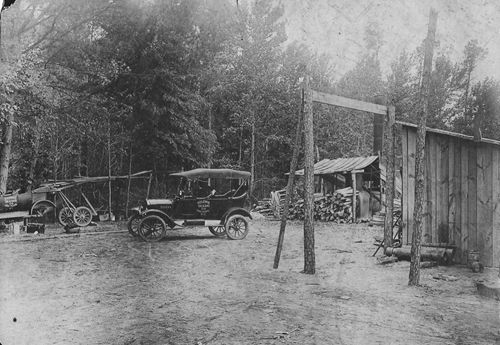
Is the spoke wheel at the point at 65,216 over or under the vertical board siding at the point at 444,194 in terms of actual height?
under

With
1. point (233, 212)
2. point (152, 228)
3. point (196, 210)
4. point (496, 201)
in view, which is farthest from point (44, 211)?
point (496, 201)

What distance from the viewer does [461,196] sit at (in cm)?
895

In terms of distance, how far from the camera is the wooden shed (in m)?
8.55

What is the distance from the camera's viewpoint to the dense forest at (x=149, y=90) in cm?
1373

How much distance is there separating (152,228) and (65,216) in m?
5.26

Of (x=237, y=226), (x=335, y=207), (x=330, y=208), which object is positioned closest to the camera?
(x=237, y=226)

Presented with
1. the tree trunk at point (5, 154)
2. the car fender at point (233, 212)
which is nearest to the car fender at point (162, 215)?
the car fender at point (233, 212)

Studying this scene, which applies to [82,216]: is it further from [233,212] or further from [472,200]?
[472,200]

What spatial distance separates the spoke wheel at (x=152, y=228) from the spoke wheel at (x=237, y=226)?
191 centimetres

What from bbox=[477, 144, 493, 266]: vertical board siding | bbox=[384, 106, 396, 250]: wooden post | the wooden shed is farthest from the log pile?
bbox=[477, 144, 493, 266]: vertical board siding

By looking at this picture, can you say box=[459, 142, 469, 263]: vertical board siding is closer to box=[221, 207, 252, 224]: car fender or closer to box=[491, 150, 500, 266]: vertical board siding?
box=[491, 150, 500, 266]: vertical board siding

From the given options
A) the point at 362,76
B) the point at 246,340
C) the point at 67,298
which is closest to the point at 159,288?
the point at 67,298

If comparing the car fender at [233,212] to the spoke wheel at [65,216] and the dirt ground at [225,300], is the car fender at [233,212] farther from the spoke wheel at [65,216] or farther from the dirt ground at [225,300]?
the spoke wheel at [65,216]

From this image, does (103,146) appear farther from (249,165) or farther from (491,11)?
(491,11)
